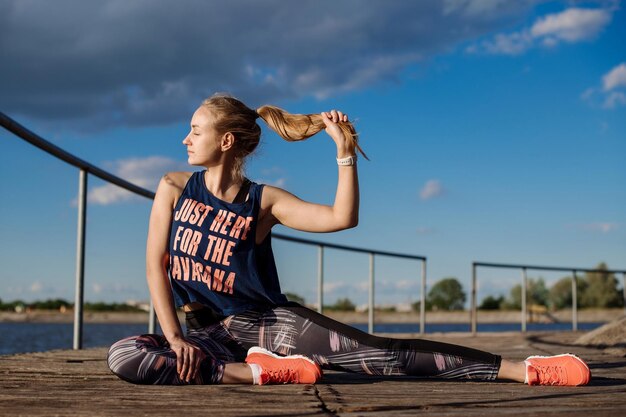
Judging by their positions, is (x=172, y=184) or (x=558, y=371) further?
(x=172, y=184)

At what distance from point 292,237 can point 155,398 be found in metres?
3.38

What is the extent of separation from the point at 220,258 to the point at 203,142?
1.09ft

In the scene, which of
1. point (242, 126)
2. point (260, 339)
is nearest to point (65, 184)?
point (242, 126)

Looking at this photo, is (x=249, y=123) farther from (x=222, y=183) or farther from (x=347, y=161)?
(x=347, y=161)

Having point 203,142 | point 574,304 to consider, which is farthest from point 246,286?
point 574,304

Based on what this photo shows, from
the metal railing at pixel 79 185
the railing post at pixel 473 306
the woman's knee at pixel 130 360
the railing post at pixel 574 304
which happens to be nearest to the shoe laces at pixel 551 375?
the woman's knee at pixel 130 360

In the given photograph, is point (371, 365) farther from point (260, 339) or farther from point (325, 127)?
point (325, 127)

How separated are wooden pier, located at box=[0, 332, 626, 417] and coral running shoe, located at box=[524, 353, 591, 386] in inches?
1.6

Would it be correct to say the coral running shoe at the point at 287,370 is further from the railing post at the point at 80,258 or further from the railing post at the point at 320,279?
the railing post at the point at 320,279

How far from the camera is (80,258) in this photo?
3.20 metres

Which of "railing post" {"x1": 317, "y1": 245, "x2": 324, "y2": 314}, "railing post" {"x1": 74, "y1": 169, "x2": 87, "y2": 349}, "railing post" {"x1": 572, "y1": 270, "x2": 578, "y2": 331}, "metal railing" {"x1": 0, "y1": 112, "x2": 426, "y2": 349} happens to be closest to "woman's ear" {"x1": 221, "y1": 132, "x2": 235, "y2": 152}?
"metal railing" {"x1": 0, "y1": 112, "x2": 426, "y2": 349}

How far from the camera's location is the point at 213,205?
209cm

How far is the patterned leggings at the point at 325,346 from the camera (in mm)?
1952

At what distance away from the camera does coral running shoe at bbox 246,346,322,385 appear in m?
1.84
